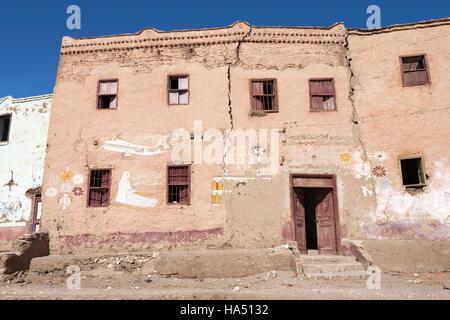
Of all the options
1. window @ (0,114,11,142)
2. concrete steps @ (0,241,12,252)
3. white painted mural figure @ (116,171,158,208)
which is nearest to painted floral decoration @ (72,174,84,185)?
white painted mural figure @ (116,171,158,208)

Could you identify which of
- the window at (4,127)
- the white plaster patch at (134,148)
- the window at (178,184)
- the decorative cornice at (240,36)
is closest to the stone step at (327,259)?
the window at (178,184)

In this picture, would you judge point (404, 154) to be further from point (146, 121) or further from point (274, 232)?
point (146, 121)

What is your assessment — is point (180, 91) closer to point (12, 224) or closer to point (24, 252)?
point (24, 252)

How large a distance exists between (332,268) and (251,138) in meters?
4.87

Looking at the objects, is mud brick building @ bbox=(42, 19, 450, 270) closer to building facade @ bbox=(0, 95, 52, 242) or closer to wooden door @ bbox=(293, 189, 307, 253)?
wooden door @ bbox=(293, 189, 307, 253)

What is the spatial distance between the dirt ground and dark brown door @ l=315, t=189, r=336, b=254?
6.67ft

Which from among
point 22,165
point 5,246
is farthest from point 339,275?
point 22,165

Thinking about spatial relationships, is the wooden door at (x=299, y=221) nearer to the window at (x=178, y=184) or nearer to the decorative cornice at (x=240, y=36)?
the window at (x=178, y=184)

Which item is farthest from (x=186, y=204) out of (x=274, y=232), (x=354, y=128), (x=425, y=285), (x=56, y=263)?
(x=425, y=285)

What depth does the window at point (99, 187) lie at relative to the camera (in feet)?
40.0

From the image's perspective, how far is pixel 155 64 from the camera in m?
13.1

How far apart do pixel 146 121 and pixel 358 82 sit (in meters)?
7.61

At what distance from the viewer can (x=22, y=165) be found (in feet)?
48.6

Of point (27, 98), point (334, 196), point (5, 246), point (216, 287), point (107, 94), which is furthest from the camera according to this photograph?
point (27, 98)
